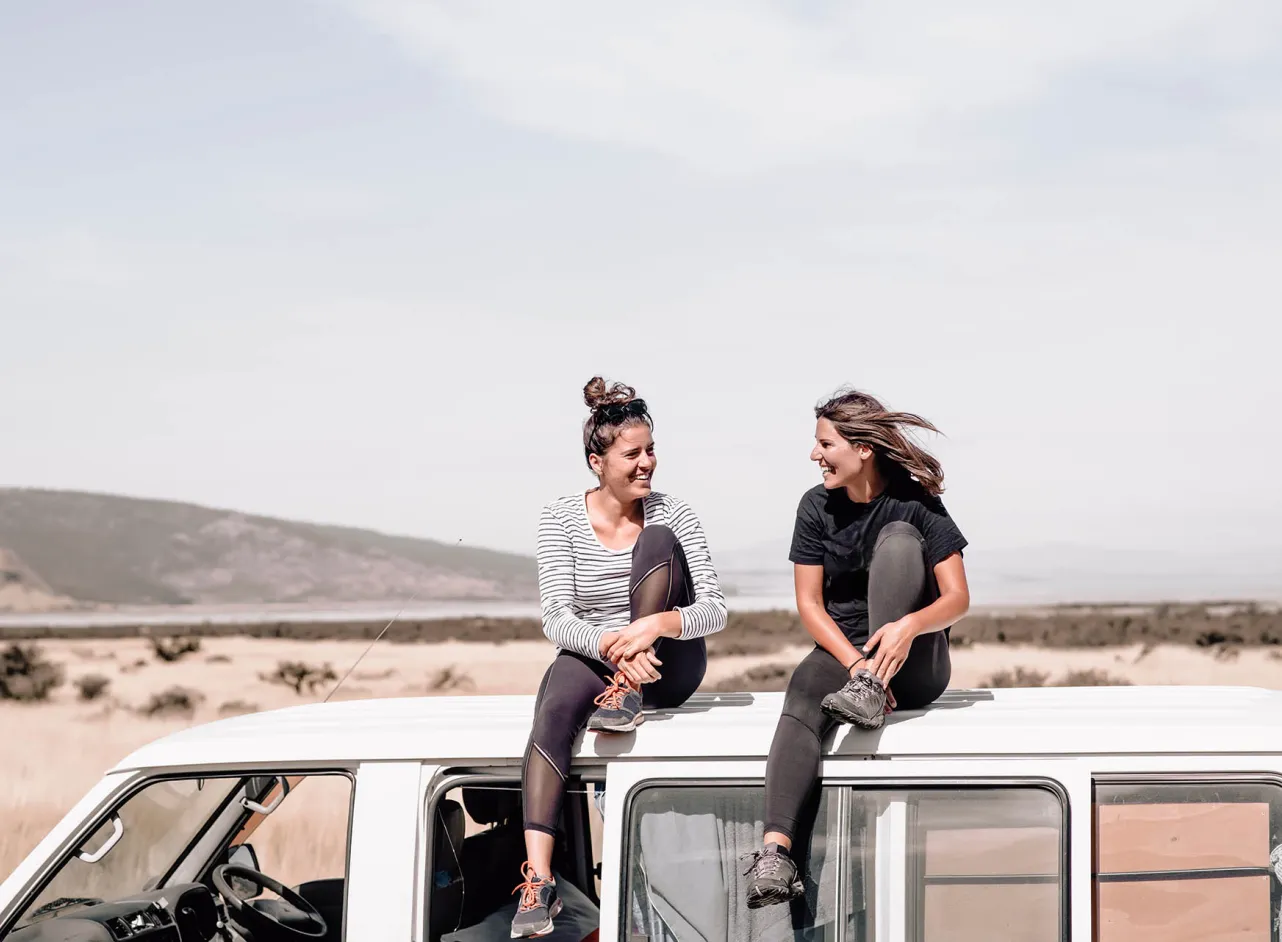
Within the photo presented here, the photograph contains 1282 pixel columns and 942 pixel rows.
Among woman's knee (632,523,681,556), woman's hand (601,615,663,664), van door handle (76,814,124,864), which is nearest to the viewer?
van door handle (76,814,124,864)

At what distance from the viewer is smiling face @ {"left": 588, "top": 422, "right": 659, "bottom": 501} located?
4656mm

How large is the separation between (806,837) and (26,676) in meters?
27.5

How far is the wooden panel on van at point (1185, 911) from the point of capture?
3365mm

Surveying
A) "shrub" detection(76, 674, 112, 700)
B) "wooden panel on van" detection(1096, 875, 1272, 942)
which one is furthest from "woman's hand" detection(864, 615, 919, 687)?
"shrub" detection(76, 674, 112, 700)

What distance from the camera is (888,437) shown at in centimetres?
453

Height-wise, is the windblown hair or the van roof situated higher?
the windblown hair

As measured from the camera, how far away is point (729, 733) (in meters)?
3.68

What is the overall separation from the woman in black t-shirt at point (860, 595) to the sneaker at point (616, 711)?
1.29 feet

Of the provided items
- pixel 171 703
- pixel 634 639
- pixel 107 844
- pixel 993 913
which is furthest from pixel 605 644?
pixel 171 703

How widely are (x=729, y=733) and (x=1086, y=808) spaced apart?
0.86 metres

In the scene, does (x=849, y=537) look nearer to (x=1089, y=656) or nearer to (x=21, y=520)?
(x=1089, y=656)

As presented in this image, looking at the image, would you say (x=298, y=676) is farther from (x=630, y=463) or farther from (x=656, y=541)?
(x=656, y=541)

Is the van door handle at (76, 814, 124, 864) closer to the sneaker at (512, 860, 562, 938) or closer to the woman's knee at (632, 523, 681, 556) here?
the sneaker at (512, 860, 562, 938)

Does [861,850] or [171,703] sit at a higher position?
[861,850]
